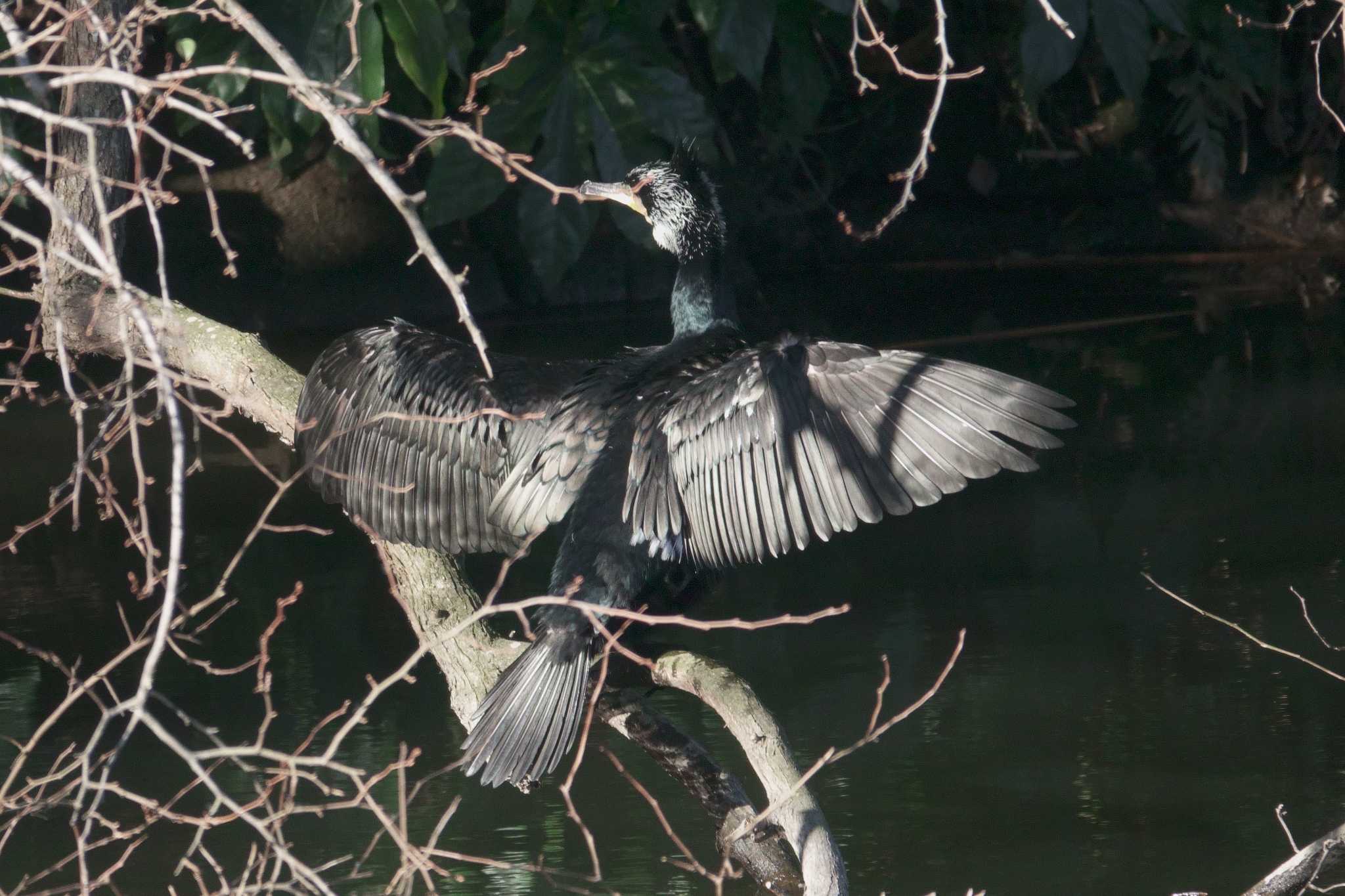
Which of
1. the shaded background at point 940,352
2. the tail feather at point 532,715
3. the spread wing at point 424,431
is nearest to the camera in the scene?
the tail feather at point 532,715

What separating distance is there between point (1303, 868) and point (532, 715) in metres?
1.07

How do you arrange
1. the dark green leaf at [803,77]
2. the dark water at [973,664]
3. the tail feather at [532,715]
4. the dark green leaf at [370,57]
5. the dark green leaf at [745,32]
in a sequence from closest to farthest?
1. the tail feather at [532,715]
2. the dark water at [973,664]
3. the dark green leaf at [370,57]
4. the dark green leaf at [745,32]
5. the dark green leaf at [803,77]

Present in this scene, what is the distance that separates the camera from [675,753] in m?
2.41

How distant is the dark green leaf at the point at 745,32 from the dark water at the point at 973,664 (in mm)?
1611

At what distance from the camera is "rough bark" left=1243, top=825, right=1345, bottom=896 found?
2.01 meters

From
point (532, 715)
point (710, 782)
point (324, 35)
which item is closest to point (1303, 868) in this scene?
point (710, 782)

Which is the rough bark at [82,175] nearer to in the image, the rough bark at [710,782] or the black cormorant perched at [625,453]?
the black cormorant perched at [625,453]

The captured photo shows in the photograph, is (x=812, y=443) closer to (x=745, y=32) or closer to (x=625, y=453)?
(x=625, y=453)

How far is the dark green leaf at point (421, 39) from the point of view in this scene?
4.69m

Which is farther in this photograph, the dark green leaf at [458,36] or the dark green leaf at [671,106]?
the dark green leaf at [671,106]

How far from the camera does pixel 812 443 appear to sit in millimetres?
2449

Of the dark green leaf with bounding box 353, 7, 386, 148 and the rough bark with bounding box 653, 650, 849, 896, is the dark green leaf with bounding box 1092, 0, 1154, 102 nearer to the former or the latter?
the dark green leaf with bounding box 353, 7, 386, 148

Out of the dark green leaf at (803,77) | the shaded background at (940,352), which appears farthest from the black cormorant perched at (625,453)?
the dark green leaf at (803,77)

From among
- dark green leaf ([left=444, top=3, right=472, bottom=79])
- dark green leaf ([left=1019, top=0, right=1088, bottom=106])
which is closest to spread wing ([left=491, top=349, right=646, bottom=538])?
dark green leaf ([left=444, top=3, right=472, bottom=79])
